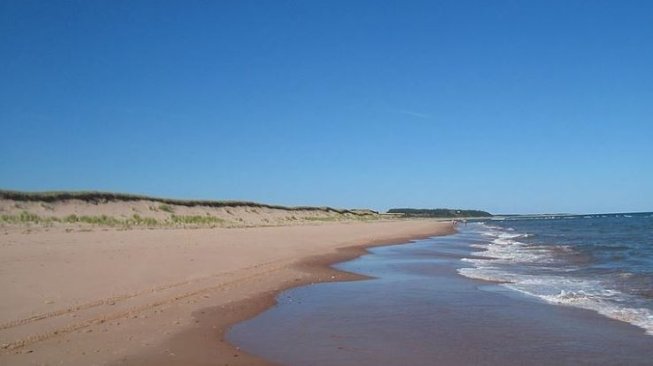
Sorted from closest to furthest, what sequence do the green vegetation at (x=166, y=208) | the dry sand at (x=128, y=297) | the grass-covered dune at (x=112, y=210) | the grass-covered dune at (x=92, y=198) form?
1. the dry sand at (x=128, y=297)
2. the grass-covered dune at (x=112, y=210)
3. the grass-covered dune at (x=92, y=198)
4. the green vegetation at (x=166, y=208)

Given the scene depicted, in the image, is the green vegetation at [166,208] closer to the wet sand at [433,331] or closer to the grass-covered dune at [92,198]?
the grass-covered dune at [92,198]

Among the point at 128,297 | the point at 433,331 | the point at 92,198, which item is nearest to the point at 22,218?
the point at 92,198

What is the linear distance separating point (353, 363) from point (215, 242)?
1841 cm

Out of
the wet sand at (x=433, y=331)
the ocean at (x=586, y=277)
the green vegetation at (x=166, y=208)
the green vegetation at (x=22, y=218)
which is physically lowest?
the wet sand at (x=433, y=331)

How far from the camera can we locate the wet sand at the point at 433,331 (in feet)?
24.9

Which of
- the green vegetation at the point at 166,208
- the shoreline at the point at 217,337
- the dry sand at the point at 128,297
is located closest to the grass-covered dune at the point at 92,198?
the green vegetation at the point at 166,208

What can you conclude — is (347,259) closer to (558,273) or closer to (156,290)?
(558,273)

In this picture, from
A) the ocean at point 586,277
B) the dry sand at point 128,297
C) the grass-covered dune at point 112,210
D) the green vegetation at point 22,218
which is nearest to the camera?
the dry sand at point 128,297

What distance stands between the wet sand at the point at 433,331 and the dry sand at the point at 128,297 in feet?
2.75

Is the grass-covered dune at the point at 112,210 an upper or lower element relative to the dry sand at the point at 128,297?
upper

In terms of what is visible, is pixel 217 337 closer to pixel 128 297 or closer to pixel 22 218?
pixel 128 297

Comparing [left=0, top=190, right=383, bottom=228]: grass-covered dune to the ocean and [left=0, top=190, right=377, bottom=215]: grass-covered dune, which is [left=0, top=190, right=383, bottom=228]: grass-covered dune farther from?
the ocean

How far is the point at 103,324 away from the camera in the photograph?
28.7ft

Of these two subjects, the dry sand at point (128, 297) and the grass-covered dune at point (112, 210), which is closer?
the dry sand at point (128, 297)
